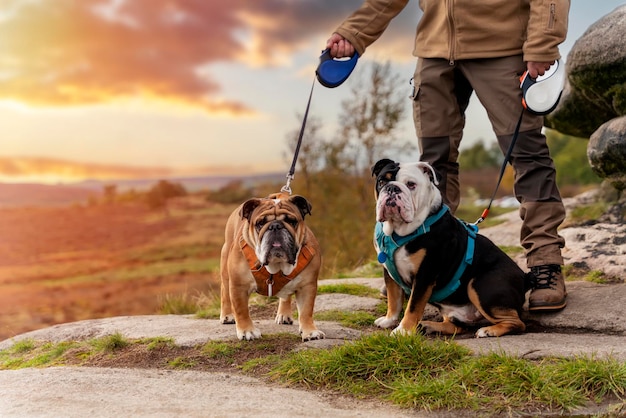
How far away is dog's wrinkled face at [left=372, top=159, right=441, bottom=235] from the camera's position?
4.69 metres

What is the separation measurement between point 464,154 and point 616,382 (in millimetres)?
38633

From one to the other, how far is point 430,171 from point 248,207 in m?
1.42

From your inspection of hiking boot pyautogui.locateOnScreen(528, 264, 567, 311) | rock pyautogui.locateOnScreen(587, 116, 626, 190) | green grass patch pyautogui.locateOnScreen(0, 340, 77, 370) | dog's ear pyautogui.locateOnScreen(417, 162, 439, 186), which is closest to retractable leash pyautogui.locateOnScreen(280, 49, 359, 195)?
dog's ear pyautogui.locateOnScreen(417, 162, 439, 186)

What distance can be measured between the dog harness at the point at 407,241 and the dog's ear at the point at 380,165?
16.0 inches

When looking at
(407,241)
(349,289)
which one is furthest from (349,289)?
(407,241)

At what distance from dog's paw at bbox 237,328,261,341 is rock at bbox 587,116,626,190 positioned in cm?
500

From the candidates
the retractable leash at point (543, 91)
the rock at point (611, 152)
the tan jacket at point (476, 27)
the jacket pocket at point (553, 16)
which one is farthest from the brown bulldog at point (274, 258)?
the rock at point (611, 152)

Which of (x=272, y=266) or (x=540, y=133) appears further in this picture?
(x=540, y=133)

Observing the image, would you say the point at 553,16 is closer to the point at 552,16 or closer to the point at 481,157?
the point at 552,16

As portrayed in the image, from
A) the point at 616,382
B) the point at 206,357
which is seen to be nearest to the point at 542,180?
the point at 616,382

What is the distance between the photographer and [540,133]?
5.66 meters

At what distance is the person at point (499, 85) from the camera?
18.3 ft

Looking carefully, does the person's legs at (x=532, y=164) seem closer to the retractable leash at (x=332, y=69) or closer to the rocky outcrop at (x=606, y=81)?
the retractable leash at (x=332, y=69)

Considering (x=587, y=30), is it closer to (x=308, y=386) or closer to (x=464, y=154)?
(x=308, y=386)
